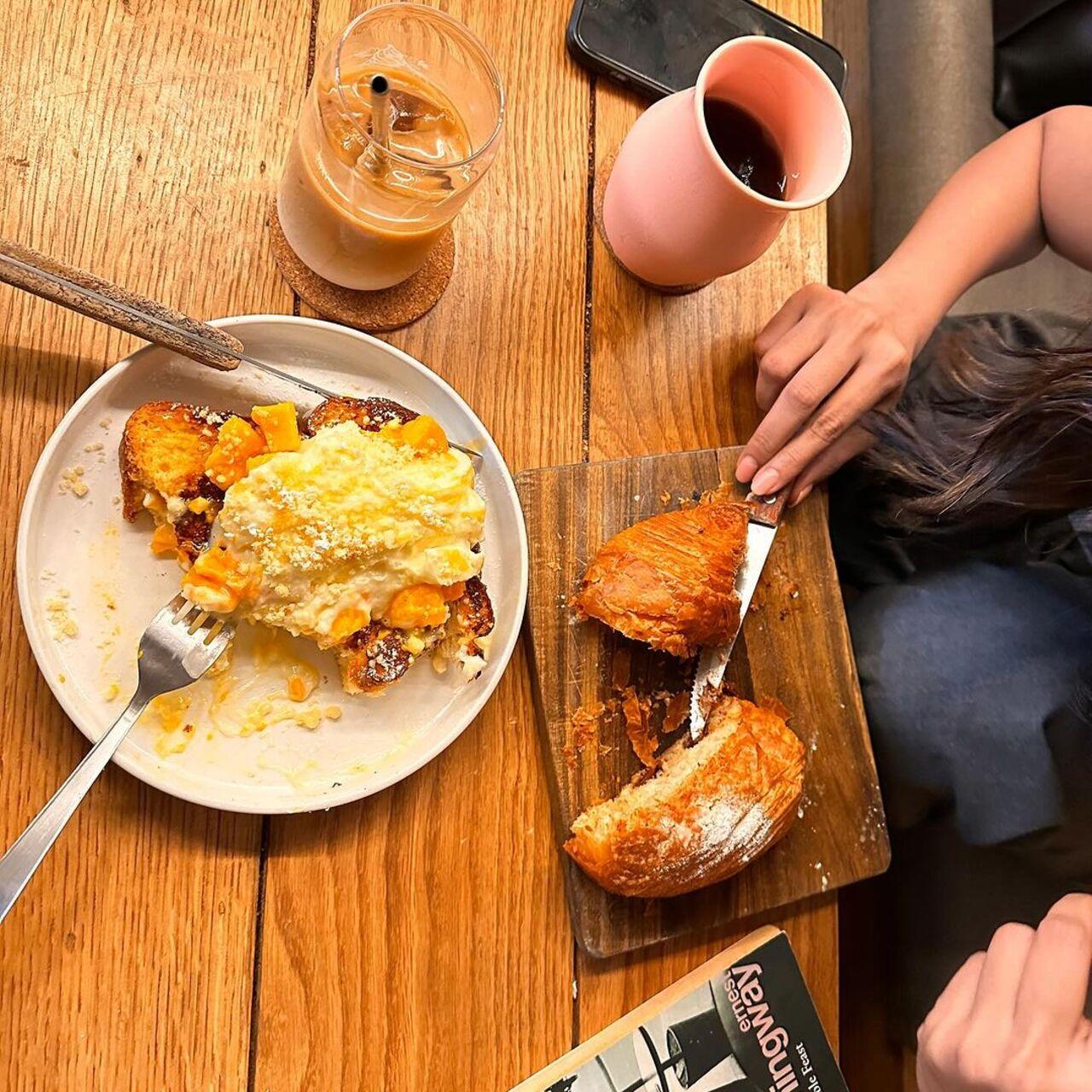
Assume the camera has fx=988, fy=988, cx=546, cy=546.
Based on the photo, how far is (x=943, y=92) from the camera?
1523 millimetres

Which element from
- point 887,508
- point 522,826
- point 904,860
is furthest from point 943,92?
point 522,826

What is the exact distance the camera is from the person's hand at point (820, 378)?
111cm

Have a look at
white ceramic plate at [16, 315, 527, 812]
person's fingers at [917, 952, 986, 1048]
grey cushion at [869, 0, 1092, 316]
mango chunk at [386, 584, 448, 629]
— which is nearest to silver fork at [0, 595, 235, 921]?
white ceramic plate at [16, 315, 527, 812]

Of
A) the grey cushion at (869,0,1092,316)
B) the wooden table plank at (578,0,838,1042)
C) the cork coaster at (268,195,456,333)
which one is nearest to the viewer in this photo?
the cork coaster at (268,195,456,333)

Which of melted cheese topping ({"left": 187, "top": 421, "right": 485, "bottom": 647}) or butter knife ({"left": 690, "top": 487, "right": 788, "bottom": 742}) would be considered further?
butter knife ({"left": 690, "top": 487, "right": 788, "bottom": 742})

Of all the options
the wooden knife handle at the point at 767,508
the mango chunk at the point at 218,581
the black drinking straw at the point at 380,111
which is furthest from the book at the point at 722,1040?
the black drinking straw at the point at 380,111

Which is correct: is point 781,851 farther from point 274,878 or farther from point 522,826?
point 274,878

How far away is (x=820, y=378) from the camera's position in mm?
1107

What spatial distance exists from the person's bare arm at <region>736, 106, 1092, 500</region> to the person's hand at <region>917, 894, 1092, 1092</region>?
52 centimetres

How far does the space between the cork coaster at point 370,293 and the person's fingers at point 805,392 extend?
1.29ft

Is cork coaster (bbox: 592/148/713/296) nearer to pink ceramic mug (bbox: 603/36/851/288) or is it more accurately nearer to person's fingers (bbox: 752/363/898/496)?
pink ceramic mug (bbox: 603/36/851/288)

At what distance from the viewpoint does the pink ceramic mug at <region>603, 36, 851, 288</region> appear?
3.09 ft

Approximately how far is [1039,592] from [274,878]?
3.07 feet

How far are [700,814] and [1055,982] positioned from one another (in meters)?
0.37
